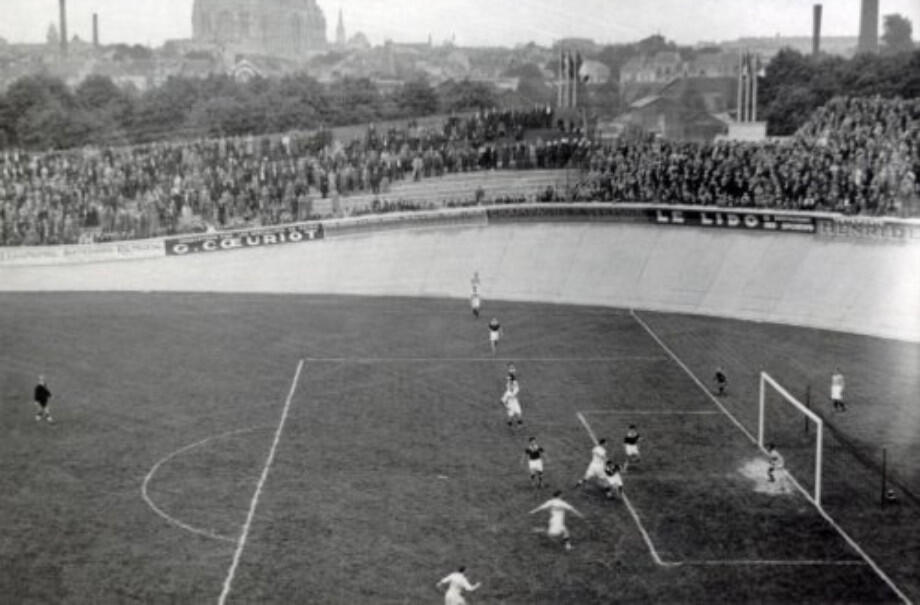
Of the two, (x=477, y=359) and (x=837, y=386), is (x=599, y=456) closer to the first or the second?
(x=837, y=386)

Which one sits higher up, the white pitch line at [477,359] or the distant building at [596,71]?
the distant building at [596,71]

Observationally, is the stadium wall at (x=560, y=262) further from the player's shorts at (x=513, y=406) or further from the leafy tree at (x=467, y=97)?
the leafy tree at (x=467, y=97)

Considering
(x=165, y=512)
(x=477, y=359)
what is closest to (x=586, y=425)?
(x=477, y=359)

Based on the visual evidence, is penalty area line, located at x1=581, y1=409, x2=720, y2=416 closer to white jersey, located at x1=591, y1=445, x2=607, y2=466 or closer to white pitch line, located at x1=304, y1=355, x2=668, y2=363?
white pitch line, located at x1=304, y1=355, x2=668, y2=363

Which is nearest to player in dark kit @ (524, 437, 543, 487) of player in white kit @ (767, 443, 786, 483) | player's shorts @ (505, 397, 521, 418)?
player's shorts @ (505, 397, 521, 418)

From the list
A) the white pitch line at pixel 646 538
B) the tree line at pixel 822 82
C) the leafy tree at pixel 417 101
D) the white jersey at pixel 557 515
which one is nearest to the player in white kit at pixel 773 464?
the white pitch line at pixel 646 538

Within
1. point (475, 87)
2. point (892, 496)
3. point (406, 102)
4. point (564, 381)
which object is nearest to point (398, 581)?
point (892, 496)

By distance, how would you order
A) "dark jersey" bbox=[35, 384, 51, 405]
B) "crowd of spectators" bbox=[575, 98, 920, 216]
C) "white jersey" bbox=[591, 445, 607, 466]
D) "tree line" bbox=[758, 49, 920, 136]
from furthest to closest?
"tree line" bbox=[758, 49, 920, 136] < "crowd of spectators" bbox=[575, 98, 920, 216] < "dark jersey" bbox=[35, 384, 51, 405] < "white jersey" bbox=[591, 445, 607, 466]
